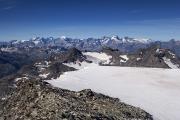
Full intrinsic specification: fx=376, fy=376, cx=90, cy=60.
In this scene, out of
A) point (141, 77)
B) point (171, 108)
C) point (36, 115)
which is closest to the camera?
point (36, 115)

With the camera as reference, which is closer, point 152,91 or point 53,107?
point 53,107

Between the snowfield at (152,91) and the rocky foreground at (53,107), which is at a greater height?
the rocky foreground at (53,107)

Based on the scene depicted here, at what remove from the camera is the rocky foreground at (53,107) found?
41969 mm

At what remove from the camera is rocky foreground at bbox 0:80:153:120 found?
138ft

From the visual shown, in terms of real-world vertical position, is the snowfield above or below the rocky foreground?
below

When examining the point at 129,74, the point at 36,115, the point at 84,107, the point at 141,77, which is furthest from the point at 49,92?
the point at 129,74

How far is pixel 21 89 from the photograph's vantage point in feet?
171

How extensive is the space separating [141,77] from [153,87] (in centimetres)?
3524

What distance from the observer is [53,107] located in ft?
144

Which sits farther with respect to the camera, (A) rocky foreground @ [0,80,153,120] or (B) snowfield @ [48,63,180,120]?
(B) snowfield @ [48,63,180,120]

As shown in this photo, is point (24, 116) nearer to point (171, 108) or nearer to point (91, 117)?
point (91, 117)

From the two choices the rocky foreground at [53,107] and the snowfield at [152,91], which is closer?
the rocky foreground at [53,107]

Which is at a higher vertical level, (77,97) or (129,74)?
(77,97)

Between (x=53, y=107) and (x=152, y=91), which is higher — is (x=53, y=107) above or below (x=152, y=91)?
above
